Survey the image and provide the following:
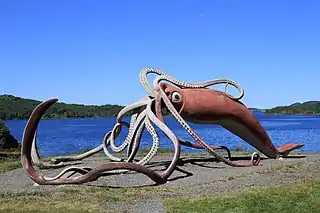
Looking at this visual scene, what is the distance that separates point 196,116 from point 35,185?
20.3 ft

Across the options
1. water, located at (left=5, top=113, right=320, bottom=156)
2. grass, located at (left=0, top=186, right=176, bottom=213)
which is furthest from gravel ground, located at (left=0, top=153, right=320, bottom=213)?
water, located at (left=5, top=113, right=320, bottom=156)

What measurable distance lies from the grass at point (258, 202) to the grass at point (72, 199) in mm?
1360

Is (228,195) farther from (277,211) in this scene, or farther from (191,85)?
(191,85)

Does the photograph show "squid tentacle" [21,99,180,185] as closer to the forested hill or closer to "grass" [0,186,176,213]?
"grass" [0,186,176,213]

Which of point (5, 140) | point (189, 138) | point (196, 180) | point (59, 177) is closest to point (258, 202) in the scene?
point (196, 180)

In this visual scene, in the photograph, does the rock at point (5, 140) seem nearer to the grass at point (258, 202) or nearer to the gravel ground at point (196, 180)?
the gravel ground at point (196, 180)

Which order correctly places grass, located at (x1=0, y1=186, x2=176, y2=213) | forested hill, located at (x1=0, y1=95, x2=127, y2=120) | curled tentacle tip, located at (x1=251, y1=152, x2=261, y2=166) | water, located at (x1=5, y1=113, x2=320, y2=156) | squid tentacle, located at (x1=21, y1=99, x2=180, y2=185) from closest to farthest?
1. grass, located at (x1=0, y1=186, x2=176, y2=213)
2. squid tentacle, located at (x1=21, y1=99, x2=180, y2=185)
3. curled tentacle tip, located at (x1=251, y1=152, x2=261, y2=166)
4. water, located at (x1=5, y1=113, x2=320, y2=156)
5. forested hill, located at (x1=0, y1=95, x2=127, y2=120)

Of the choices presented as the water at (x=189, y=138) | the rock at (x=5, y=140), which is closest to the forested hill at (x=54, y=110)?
the water at (x=189, y=138)

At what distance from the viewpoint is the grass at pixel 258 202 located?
9891mm

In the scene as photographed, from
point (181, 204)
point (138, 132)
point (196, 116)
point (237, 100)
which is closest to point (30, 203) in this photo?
point (181, 204)

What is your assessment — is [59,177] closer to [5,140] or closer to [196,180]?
[196,180]

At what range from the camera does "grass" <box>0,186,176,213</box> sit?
10.4 metres

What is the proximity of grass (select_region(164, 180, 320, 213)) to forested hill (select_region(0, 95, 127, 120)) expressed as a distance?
108 metres

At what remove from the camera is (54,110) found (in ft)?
497
